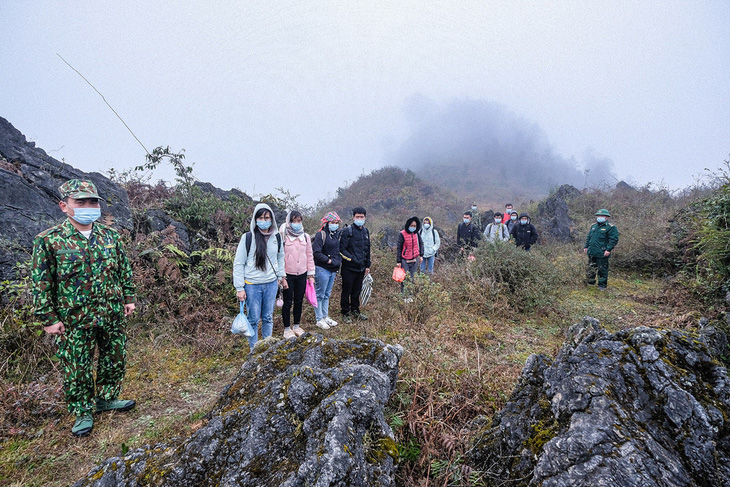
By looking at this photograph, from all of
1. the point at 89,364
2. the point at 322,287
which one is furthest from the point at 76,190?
the point at 322,287

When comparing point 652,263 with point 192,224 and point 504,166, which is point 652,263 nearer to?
point 192,224

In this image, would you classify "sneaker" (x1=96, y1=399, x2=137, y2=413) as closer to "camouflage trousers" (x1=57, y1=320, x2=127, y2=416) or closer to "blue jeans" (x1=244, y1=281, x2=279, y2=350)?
"camouflage trousers" (x1=57, y1=320, x2=127, y2=416)

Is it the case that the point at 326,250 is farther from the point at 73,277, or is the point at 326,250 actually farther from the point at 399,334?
the point at 73,277

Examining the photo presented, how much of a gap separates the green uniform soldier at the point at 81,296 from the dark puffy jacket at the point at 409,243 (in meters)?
5.40

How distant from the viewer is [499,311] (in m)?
5.84

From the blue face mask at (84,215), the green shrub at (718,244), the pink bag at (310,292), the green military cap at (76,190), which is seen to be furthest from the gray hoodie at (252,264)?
the green shrub at (718,244)

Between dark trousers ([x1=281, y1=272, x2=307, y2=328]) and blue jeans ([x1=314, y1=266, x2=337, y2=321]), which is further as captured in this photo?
blue jeans ([x1=314, y1=266, x2=337, y2=321])

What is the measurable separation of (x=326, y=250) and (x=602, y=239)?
22.6 ft

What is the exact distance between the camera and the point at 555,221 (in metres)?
16.2

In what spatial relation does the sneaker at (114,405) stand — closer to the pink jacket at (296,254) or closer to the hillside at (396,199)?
the pink jacket at (296,254)

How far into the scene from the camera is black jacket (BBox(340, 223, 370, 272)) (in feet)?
19.5

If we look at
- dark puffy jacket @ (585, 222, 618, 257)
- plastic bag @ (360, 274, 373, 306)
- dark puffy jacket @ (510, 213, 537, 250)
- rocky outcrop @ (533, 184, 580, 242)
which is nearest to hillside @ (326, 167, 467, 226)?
rocky outcrop @ (533, 184, 580, 242)

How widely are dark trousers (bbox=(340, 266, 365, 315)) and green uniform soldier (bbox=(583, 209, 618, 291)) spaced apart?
597 centimetres

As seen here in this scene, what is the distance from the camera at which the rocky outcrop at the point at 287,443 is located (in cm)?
147
